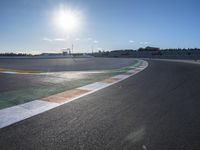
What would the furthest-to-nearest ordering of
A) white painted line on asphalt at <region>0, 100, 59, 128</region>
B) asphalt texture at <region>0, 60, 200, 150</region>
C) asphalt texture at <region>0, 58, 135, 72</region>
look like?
Answer: asphalt texture at <region>0, 58, 135, 72</region> → white painted line on asphalt at <region>0, 100, 59, 128</region> → asphalt texture at <region>0, 60, 200, 150</region>

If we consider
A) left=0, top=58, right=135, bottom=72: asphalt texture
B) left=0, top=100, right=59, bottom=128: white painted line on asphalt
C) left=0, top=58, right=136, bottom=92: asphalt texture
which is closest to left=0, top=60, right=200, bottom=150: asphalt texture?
left=0, top=100, right=59, bottom=128: white painted line on asphalt

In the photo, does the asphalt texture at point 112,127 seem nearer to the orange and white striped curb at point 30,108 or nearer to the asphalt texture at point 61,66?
the orange and white striped curb at point 30,108

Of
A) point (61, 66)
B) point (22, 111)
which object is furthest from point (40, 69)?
point (22, 111)

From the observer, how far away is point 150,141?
255 centimetres

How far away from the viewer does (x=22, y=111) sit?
392 centimetres

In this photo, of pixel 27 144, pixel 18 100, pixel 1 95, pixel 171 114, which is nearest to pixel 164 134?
pixel 171 114

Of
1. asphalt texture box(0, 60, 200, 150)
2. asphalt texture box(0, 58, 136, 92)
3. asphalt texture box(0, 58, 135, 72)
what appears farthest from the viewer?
asphalt texture box(0, 58, 135, 72)

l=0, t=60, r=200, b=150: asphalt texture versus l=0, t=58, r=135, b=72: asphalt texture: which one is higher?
l=0, t=58, r=135, b=72: asphalt texture

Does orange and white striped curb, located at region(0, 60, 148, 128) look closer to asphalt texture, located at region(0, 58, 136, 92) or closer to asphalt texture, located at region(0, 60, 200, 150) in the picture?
asphalt texture, located at region(0, 60, 200, 150)

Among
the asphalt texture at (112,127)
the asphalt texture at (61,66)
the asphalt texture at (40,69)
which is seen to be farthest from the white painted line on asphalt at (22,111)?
the asphalt texture at (61,66)

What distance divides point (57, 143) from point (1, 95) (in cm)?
374

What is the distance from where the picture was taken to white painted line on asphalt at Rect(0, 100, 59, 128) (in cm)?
341

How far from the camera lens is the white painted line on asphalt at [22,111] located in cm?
341

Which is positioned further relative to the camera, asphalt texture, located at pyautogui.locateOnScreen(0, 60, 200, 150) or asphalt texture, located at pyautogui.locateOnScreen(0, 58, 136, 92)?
asphalt texture, located at pyautogui.locateOnScreen(0, 58, 136, 92)
